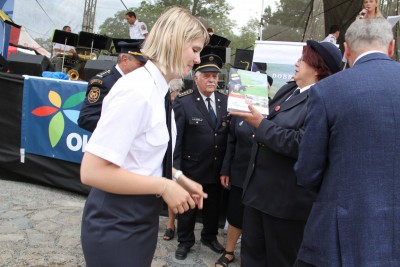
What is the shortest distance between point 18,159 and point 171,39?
14.9 ft

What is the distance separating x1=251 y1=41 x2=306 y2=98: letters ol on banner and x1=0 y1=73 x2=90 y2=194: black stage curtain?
2.79 meters

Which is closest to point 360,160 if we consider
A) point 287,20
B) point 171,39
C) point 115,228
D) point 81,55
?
point 171,39

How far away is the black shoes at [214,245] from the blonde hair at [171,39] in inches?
105

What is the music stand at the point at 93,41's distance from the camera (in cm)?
1103

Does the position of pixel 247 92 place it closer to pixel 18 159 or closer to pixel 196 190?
pixel 196 190

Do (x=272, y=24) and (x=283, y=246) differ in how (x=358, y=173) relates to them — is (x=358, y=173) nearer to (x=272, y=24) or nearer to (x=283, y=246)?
(x=283, y=246)

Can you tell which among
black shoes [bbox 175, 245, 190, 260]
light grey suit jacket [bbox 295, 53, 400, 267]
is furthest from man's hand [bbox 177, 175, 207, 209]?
black shoes [bbox 175, 245, 190, 260]

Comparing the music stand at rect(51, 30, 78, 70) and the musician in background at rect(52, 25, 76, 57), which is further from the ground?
the music stand at rect(51, 30, 78, 70)

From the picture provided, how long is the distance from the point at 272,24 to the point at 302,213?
32.1 ft

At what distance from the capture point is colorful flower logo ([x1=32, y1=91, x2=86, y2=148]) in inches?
184

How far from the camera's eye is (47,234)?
3666mm

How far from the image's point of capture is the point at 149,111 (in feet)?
4.12

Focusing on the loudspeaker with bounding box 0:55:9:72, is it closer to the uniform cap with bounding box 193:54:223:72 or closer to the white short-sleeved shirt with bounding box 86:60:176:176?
the uniform cap with bounding box 193:54:223:72

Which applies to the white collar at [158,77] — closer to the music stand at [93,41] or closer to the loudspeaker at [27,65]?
the loudspeaker at [27,65]
